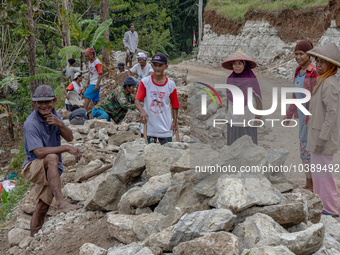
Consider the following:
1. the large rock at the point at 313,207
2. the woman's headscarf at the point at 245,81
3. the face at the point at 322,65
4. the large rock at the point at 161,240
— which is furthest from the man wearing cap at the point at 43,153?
the face at the point at 322,65

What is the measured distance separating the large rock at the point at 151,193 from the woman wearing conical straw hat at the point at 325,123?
Answer: 5.16ft

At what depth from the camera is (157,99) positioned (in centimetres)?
427

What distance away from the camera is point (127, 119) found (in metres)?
7.92

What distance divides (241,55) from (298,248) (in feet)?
7.15

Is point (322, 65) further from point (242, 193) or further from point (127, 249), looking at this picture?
point (127, 249)

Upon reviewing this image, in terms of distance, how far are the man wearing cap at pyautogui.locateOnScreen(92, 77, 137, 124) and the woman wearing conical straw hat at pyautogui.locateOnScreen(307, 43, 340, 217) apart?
10.5 feet

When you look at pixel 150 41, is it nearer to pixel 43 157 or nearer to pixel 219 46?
pixel 219 46

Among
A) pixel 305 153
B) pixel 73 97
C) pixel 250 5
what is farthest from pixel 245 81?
pixel 250 5

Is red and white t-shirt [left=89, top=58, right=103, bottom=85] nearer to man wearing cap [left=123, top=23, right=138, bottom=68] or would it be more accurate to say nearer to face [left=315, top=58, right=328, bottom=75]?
face [left=315, top=58, right=328, bottom=75]

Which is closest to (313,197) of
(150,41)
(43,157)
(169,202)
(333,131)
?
(333,131)

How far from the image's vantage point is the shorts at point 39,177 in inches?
143

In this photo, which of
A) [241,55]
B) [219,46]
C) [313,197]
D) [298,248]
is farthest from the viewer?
[219,46]

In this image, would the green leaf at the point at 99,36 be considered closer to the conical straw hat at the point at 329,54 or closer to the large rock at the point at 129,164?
the large rock at the point at 129,164

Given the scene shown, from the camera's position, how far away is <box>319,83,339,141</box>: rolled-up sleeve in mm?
3285
